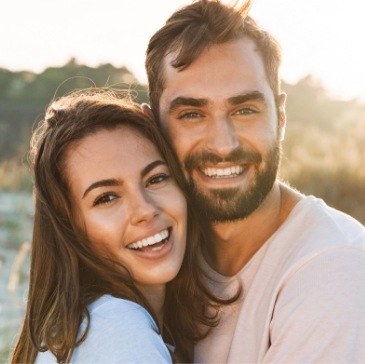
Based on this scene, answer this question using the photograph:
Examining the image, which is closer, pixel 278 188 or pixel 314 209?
pixel 314 209

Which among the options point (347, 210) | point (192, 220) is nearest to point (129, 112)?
point (192, 220)

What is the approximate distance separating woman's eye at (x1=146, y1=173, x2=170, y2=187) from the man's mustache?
0.84 ft

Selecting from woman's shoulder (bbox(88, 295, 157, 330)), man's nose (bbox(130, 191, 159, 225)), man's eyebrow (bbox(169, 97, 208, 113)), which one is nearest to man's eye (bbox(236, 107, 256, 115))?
man's eyebrow (bbox(169, 97, 208, 113))

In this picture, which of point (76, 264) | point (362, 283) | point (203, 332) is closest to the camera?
point (362, 283)

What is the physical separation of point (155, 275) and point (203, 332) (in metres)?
0.43

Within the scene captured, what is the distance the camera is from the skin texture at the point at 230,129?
359cm

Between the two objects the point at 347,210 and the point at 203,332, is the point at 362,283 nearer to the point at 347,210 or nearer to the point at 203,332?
the point at 203,332

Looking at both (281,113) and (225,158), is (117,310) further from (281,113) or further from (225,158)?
(281,113)

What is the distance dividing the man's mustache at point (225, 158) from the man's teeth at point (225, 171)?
0.04 m

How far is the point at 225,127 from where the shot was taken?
3598 mm

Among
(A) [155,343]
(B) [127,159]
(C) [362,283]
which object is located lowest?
(A) [155,343]

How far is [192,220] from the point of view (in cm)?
377

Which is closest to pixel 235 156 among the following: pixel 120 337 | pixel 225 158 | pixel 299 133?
pixel 225 158

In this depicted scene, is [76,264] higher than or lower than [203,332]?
higher
